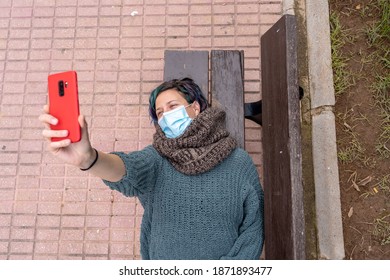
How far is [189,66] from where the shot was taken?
2.53 meters

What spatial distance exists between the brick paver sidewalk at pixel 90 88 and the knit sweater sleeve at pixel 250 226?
798 millimetres

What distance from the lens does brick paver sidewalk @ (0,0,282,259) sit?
9.57 feet

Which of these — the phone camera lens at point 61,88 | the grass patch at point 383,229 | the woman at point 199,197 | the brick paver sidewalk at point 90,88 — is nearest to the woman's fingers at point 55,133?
the phone camera lens at point 61,88

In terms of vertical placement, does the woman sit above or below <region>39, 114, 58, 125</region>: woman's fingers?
below

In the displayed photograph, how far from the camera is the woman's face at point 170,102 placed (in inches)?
89.7

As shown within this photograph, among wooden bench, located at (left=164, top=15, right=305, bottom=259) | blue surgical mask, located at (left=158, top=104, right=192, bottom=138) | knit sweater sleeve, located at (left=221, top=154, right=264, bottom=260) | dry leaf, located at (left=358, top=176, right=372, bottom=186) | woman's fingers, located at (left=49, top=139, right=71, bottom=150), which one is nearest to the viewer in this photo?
woman's fingers, located at (left=49, top=139, right=71, bottom=150)

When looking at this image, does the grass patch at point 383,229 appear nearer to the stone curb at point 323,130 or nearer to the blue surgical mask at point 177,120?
the stone curb at point 323,130

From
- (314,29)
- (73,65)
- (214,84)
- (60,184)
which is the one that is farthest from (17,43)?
(314,29)

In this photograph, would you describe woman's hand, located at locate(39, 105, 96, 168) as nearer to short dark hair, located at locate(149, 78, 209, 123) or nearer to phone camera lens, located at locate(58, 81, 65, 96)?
phone camera lens, located at locate(58, 81, 65, 96)

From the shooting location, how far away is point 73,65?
322 cm

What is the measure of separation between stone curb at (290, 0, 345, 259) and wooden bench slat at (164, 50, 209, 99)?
39.6 inches

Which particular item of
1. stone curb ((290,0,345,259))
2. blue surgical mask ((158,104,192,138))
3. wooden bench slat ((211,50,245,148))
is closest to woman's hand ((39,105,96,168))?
blue surgical mask ((158,104,192,138))

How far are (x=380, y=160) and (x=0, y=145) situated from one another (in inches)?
114

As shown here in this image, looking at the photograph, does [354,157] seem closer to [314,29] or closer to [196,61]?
[314,29]
